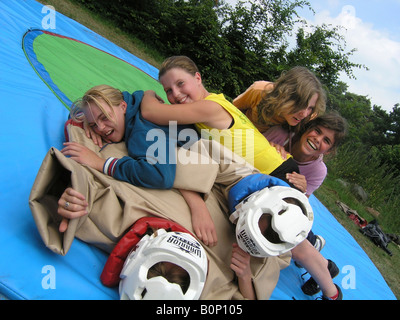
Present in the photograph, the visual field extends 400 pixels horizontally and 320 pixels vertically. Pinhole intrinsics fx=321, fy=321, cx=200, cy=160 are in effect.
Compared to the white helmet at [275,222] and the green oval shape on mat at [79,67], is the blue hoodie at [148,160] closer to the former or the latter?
the white helmet at [275,222]

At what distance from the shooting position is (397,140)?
698 inches

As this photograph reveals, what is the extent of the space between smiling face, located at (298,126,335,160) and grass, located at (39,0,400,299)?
2.79 metres

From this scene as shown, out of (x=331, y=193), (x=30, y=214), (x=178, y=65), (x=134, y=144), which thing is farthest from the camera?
(x=331, y=193)

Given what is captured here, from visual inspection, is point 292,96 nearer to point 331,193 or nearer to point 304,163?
point 304,163

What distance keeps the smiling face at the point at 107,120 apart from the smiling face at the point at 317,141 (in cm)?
162

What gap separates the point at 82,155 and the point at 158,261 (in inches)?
32.4

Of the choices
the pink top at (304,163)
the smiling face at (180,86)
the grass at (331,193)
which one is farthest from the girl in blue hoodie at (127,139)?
the grass at (331,193)

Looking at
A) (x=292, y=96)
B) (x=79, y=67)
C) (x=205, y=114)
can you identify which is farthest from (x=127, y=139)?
(x=79, y=67)

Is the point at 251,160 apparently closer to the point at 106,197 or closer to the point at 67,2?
the point at 106,197

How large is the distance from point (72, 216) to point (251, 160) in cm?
135

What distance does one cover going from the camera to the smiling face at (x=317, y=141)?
2.83m

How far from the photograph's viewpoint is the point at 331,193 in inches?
277

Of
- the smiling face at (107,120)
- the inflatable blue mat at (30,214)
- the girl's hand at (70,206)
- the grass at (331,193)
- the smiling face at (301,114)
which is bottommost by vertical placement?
the grass at (331,193)

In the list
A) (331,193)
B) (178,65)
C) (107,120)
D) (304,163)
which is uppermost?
(178,65)
